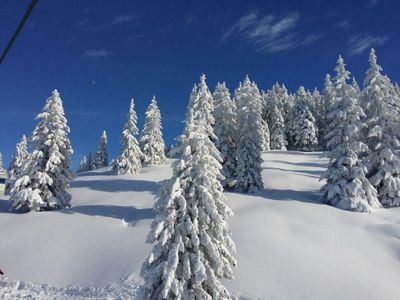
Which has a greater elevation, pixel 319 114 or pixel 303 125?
pixel 319 114

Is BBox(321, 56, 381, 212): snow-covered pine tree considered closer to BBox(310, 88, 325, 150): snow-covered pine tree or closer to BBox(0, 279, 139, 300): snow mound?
BBox(0, 279, 139, 300): snow mound

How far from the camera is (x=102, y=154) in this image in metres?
76.9

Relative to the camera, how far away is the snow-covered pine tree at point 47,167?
28531 millimetres

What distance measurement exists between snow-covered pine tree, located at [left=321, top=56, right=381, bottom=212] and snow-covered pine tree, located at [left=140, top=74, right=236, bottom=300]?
18304mm

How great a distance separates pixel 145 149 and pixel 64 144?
25340 mm

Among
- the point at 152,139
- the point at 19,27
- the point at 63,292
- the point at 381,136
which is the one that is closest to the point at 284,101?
the point at 152,139

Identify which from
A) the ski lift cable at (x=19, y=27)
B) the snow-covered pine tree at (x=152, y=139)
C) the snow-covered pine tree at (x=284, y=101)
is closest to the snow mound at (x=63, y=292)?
the ski lift cable at (x=19, y=27)

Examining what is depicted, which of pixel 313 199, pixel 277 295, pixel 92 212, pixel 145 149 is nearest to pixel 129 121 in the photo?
pixel 145 149

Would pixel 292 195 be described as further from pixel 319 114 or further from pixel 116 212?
pixel 319 114

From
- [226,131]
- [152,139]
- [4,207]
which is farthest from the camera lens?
→ [152,139]

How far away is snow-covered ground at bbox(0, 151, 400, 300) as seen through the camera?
1580 centimetres

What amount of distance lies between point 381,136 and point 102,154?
60069 mm

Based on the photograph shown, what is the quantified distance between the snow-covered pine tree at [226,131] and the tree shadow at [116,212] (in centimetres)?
1047

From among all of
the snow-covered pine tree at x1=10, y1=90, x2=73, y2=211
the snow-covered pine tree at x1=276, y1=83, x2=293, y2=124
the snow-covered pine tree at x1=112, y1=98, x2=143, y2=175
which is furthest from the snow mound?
the snow-covered pine tree at x1=276, y1=83, x2=293, y2=124
